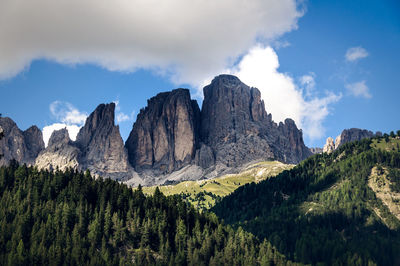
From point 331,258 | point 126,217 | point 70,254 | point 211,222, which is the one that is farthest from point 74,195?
point 331,258

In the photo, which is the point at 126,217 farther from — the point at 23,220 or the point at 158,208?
the point at 23,220

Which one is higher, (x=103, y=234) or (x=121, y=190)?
(x=121, y=190)

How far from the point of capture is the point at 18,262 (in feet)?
457

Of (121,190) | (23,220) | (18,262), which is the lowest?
(18,262)

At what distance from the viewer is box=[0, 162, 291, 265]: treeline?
490 feet

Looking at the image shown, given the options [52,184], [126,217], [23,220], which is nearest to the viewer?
[23,220]

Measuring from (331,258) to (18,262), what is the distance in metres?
119

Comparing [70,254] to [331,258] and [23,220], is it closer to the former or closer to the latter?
[23,220]

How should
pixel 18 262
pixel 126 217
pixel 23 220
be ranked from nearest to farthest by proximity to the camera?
pixel 18 262 < pixel 23 220 < pixel 126 217

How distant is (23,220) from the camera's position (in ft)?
523

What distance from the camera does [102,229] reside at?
543 feet

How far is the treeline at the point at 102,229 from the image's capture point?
14925 cm

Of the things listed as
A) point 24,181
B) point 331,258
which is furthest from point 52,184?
point 331,258

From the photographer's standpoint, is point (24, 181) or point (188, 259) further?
point (24, 181)
